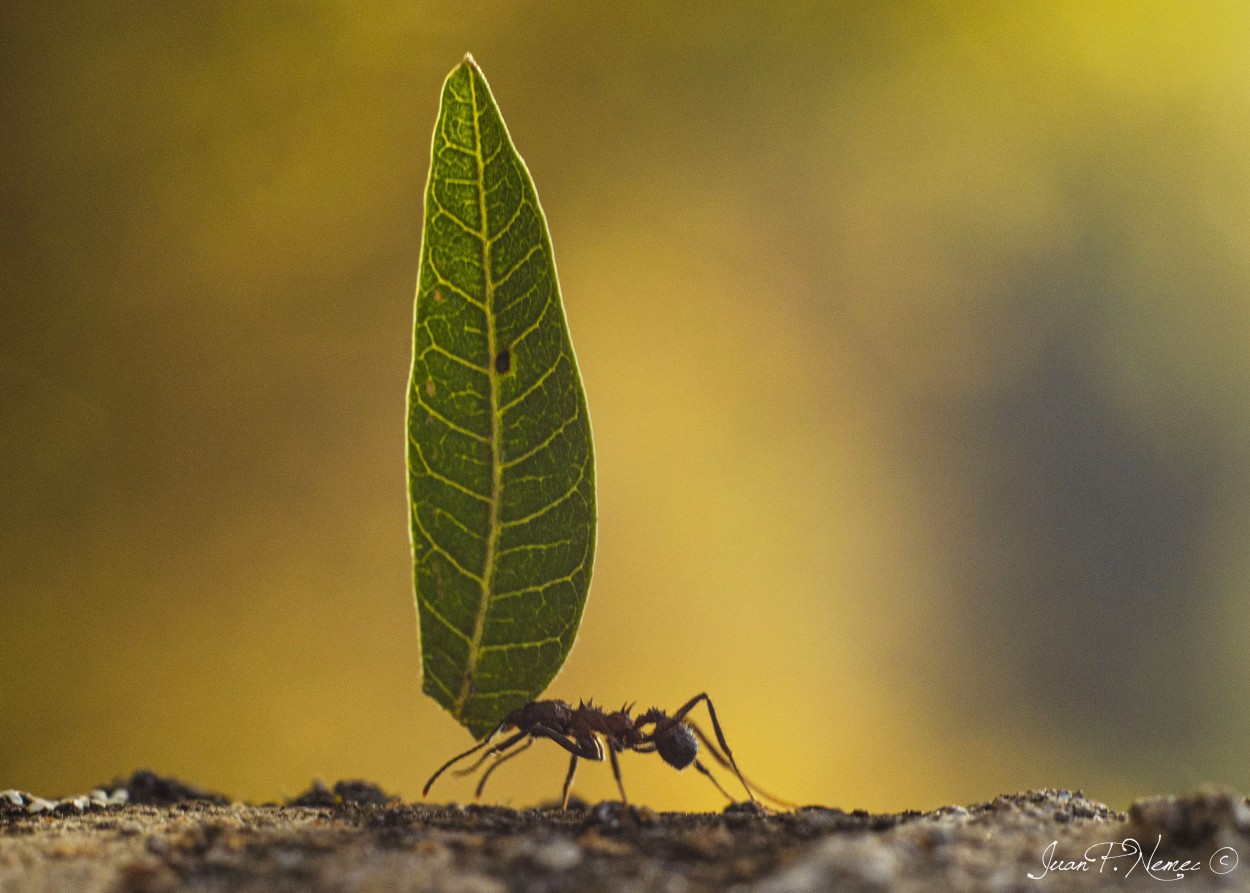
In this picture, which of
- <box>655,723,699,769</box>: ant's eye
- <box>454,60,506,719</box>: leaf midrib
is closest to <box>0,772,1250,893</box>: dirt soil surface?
<box>454,60,506,719</box>: leaf midrib

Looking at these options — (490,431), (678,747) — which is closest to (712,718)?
(678,747)

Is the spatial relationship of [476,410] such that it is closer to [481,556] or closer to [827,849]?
[481,556]

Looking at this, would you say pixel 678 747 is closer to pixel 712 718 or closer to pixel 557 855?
pixel 712 718

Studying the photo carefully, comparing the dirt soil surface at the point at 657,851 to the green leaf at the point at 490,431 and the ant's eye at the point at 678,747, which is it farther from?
the ant's eye at the point at 678,747

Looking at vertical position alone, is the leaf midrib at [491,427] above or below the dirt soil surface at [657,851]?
above

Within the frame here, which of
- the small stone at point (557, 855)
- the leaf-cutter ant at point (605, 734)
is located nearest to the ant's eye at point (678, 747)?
the leaf-cutter ant at point (605, 734)

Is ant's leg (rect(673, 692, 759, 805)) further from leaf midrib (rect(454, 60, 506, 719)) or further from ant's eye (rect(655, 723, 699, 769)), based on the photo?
leaf midrib (rect(454, 60, 506, 719))
